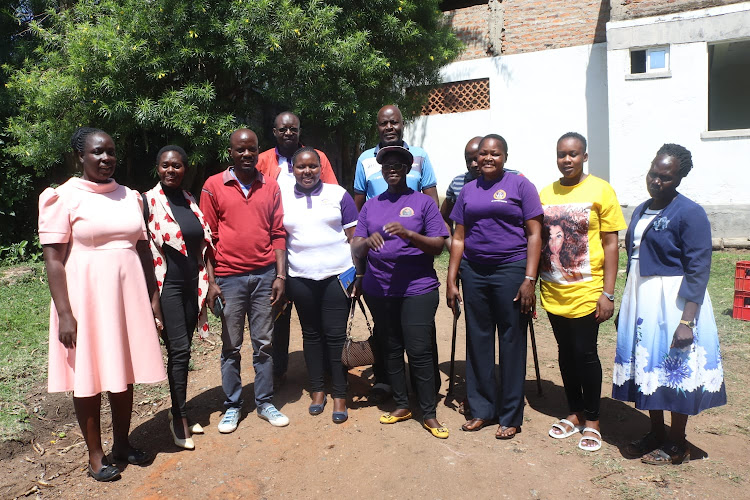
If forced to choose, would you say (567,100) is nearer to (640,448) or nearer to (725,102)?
(725,102)

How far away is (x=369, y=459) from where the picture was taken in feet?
11.9

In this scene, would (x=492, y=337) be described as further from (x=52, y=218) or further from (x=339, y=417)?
(x=52, y=218)

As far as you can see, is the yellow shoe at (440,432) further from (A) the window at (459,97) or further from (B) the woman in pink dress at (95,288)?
(A) the window at (459,97)

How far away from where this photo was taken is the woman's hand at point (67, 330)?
3.18m

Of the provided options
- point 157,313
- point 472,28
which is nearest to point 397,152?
point 157,313

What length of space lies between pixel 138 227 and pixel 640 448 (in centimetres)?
329

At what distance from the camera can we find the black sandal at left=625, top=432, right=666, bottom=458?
3543 millimetres

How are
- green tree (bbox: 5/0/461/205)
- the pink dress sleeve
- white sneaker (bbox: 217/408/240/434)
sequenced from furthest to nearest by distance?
green tree (bbox: 5/0/461/205)
white sneaker (bbox: 217/408/240/434)
the pink dress sleeve

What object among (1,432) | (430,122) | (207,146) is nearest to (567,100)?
(430,122)

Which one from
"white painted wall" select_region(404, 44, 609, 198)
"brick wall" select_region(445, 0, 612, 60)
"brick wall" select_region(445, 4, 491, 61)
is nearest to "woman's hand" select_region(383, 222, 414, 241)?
"white painted wall" select_region(404, 44, 609, 198)

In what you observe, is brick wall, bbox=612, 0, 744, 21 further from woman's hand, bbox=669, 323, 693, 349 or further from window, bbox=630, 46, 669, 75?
woman's hand, bbox=669, 323, 693, 349

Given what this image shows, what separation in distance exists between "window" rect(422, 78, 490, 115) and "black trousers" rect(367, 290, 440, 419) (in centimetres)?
872

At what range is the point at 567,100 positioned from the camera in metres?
11.0

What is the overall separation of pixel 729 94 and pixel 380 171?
13060 millimetres
